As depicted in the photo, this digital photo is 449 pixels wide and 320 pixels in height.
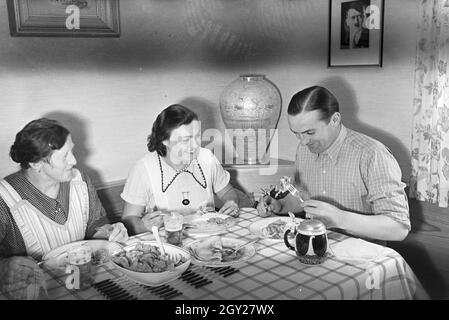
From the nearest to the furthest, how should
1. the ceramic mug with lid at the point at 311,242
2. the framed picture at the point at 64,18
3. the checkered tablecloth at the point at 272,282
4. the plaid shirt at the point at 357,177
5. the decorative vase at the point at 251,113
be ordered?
the checkered tablecloth at the point at 272,282
the ceramic mug with lid at the point at 311,242
the plaid shirt at the point at 357,177
the framed picture at the point at 64,18
the decorative vase at the point at 251,113

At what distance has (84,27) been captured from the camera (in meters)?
1.62

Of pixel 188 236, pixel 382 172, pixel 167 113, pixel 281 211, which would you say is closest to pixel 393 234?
pixel 382 172

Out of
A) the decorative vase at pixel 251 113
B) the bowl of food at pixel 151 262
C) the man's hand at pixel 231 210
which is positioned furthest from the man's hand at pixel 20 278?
the decorative vase at pixel 251 113

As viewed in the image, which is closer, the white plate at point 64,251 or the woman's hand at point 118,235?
the white plate at point 64,251

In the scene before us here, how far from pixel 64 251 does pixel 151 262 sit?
253 mm

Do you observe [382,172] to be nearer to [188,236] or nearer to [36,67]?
[188,236]

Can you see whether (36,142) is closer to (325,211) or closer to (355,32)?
(325,211)

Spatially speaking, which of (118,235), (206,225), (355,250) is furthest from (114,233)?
(355,250)

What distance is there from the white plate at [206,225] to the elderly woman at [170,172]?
136 millimetres

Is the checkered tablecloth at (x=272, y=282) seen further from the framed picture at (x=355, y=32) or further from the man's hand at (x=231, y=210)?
the framed picture at (x=355, y=32)

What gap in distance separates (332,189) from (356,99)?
594 mm

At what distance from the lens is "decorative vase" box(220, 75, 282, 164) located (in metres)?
1.97

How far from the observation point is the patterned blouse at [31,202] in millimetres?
1236

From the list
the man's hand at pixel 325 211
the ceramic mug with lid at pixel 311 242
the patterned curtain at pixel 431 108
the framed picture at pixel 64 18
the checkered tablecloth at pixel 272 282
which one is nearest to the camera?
the checkered tablecloth at pixel 272 282
